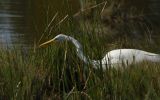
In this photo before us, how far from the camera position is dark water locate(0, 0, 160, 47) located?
38.2 ft

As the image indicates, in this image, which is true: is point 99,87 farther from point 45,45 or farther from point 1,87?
point 45,45

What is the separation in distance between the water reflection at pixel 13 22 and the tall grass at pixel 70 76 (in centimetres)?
350

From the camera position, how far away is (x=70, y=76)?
6969 millimetres

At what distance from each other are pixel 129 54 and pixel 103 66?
135 cm

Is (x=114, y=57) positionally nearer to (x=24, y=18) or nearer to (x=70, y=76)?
(x=70, y=76)

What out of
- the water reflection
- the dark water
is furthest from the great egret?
the water reflection

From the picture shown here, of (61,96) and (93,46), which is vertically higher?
(93,46)

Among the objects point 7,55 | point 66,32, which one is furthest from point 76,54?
point 7,55

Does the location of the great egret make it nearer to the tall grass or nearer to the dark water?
the tall grass

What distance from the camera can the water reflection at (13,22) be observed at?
38.9 feet

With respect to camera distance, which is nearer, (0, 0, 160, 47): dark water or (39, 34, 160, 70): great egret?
(39, 34, 160, 70): great egret

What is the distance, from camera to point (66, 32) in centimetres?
780

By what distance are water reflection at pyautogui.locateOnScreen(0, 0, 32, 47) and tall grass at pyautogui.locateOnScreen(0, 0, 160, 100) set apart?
138 inches

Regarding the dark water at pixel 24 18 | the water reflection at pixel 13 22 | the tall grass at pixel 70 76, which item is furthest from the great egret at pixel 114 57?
the water reflection at pixel 13 22
